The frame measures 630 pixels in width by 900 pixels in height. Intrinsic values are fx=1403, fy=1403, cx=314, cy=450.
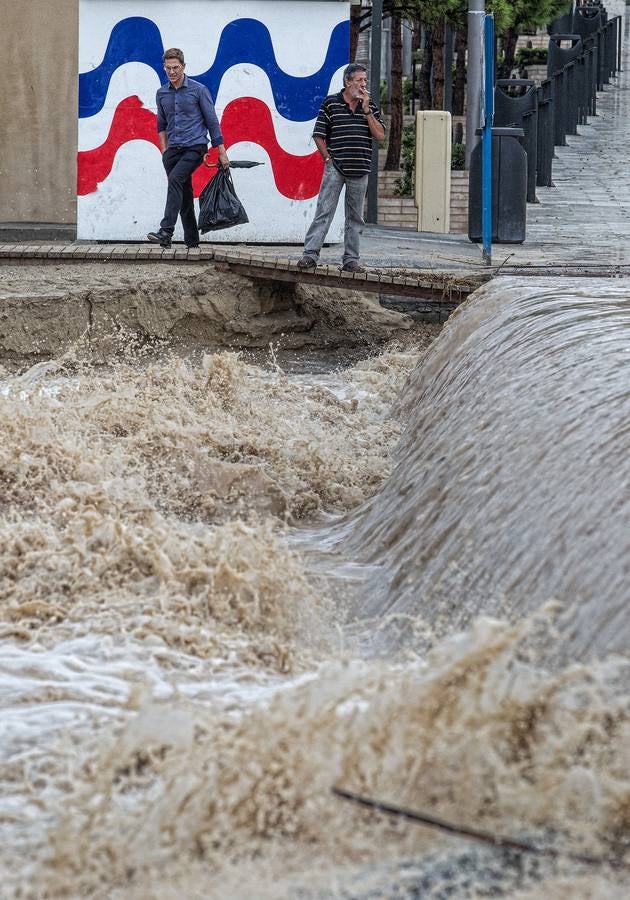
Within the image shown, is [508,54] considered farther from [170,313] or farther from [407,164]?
[170,313]

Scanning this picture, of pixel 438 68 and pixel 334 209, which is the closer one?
pixel 334 209

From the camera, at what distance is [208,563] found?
5.88 metres

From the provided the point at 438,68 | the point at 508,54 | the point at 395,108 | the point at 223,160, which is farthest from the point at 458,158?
the point at 223,160

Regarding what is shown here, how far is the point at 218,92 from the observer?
13492mm

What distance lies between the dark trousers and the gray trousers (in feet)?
4.83

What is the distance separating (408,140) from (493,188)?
13.8 meters

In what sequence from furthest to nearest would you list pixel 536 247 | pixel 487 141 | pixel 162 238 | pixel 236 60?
pixel 236 60 → pixel 536 247 → pixel 162 238 → pixel 487 141

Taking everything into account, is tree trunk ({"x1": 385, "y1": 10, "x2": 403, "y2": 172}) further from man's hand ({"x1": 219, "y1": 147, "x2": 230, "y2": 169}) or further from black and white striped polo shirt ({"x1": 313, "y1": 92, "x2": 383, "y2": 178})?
black and white striped polo shirt ({"x1": 313, "y1": 92, "x2": 383, "y2": 178})

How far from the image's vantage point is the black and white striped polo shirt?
1060cm

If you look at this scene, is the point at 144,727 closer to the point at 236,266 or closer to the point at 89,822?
the point at 89,822

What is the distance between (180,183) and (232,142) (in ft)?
4.72

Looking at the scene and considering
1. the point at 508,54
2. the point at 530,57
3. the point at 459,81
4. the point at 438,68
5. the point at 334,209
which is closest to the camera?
the point at 334,209

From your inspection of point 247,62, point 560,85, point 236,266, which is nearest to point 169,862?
point 236,266

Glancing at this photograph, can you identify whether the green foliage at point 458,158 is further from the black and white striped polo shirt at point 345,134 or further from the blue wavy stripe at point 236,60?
the black and white striped polo shirt at point 345,134
